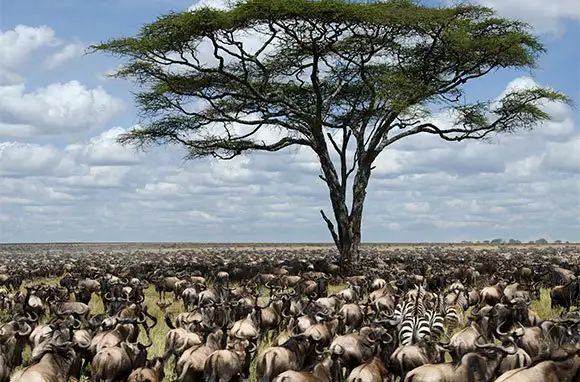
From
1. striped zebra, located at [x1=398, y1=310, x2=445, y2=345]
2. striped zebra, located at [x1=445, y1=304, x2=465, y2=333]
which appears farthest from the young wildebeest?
striped zebra, located at [x1=445, y1=304, x2=465, y2=333]

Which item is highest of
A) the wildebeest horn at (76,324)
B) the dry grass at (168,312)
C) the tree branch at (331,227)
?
the tree branch at (331,227)

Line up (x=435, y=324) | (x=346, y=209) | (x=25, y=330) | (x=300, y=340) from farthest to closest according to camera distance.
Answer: (x=346, y=209) → (x=435, y=324) → (x=25, y=330) → (x=300, y=340)

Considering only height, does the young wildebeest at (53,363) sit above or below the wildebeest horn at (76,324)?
below

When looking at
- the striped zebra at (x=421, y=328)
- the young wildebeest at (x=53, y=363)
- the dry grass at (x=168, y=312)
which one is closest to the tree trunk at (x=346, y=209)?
the dry grass at (x=168, y=312)

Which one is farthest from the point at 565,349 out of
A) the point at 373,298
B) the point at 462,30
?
the point at 462,30

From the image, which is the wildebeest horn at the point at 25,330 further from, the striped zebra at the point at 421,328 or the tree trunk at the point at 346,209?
the tree trunk at the point at 346,209

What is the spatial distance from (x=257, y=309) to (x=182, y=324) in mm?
1604

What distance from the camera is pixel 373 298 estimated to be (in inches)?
741

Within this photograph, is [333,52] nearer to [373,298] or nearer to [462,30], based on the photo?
[462,30]

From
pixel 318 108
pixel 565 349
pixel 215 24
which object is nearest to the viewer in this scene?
pixel 565 349

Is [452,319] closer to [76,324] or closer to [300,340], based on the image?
[300,340]

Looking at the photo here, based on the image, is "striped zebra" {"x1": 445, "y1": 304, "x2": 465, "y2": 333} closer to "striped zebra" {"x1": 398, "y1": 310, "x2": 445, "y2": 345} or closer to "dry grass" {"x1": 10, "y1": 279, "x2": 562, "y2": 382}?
"striped zebra" {"x1": 398, "y1": 310, "x2": 445, "y2": 345}

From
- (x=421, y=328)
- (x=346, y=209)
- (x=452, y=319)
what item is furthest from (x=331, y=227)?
(x=421, y=328)

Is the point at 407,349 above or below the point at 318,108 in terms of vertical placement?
below
